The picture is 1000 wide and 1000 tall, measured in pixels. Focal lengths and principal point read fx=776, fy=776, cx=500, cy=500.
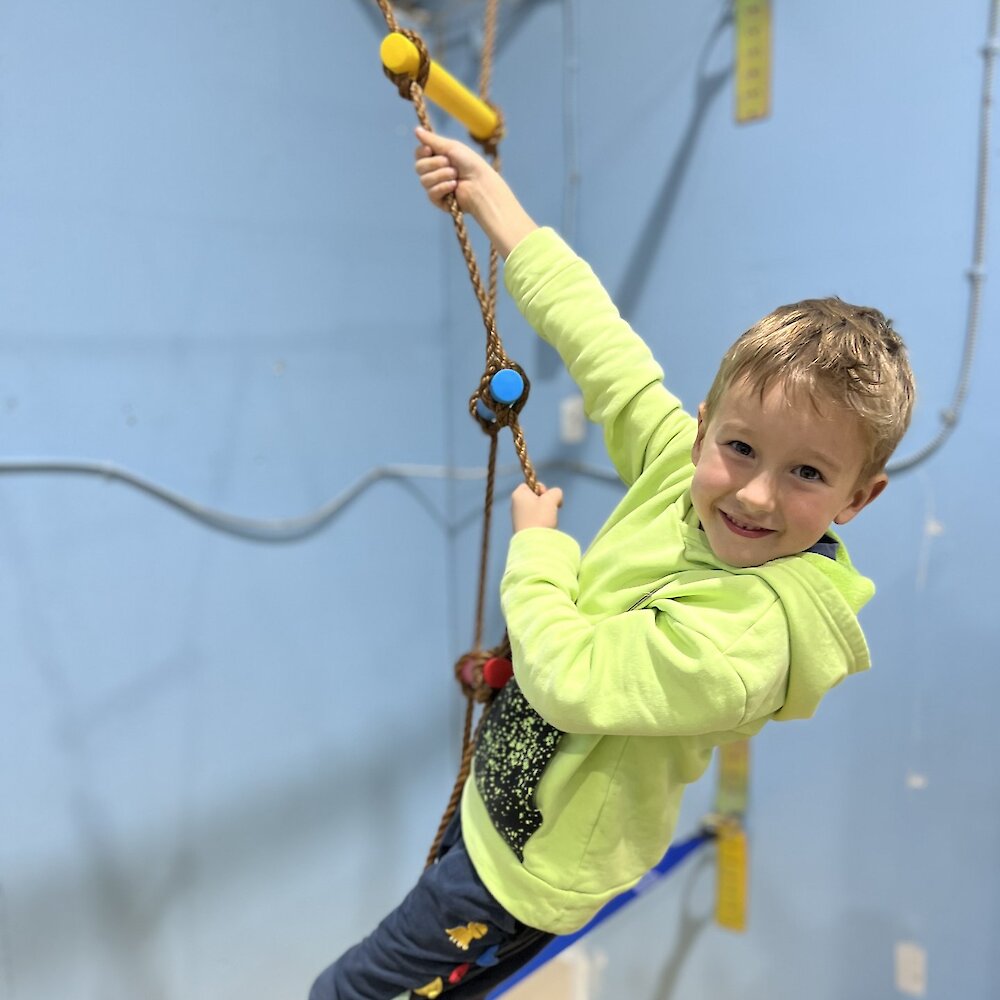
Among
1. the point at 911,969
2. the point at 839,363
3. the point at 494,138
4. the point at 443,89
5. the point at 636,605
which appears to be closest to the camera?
the point at 839,363

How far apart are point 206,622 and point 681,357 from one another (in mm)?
1048

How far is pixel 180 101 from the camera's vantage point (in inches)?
52.3

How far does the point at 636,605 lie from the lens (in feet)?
2.24

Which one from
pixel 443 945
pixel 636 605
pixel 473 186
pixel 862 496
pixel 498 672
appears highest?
pixel 473 186

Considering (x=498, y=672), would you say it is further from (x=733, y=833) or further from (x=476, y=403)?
(x=733, y=833)

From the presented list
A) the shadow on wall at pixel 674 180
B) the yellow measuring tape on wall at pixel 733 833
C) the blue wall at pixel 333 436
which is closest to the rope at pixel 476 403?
the blue wall at pixel 333 436

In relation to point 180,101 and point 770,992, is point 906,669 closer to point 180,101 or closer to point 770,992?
point 770,992

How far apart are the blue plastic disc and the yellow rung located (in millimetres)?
361

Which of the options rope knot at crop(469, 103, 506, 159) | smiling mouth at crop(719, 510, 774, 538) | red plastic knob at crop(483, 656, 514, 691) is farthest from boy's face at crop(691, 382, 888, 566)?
rope knot at crop(469, 103, 506, 159)

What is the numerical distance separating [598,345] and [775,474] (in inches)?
11.6

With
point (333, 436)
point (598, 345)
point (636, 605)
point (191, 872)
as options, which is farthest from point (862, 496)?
point (191, 872)

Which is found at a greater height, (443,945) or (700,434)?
(700,434)

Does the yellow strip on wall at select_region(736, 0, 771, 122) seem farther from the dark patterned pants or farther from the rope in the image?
the dark patterned pants

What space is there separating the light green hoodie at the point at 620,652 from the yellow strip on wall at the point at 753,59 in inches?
32.6
